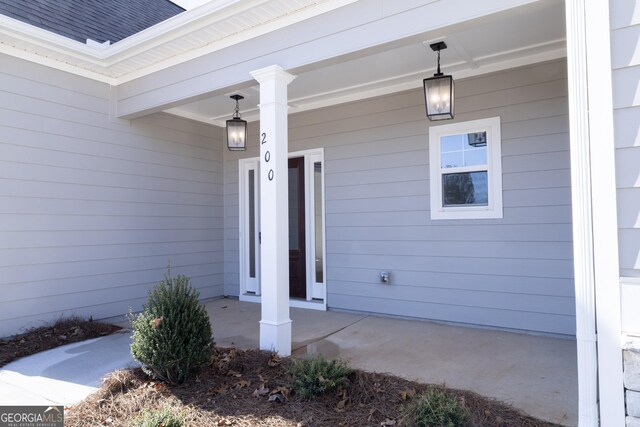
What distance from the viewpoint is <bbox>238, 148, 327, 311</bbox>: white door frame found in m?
5.66

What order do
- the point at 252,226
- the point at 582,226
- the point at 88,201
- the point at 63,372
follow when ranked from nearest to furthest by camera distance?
the point at 582,226, the point at 63,372, the point at 88,201, the point at 252,226

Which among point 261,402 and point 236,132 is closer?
point 261,402

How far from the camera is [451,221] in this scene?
4598 mm

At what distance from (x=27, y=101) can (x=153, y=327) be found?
3.07m

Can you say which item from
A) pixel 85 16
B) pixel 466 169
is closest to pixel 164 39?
pixel 85 16

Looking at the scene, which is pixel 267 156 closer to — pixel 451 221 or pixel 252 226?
pixel 451 221

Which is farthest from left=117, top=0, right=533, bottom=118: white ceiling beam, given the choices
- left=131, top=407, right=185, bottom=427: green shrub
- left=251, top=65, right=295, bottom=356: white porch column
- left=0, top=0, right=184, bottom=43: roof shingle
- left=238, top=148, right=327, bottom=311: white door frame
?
left=131, top=407, right=185, bottom=427: green shrub

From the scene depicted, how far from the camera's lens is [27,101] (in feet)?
14.4

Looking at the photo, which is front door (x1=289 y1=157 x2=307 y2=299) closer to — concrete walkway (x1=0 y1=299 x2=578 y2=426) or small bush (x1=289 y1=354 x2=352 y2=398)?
concrete walkway (x1=0 y1=299 x2=578 y2=426)

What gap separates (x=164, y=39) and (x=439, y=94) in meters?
2.76

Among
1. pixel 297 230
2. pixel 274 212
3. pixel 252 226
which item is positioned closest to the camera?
pixel 274 212

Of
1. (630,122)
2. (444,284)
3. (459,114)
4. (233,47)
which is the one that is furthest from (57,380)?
(459,114)

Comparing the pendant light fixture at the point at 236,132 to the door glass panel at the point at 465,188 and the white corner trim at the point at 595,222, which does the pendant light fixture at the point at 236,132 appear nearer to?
the door glass panel at the point at 465,188

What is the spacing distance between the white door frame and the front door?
8 centimetres
